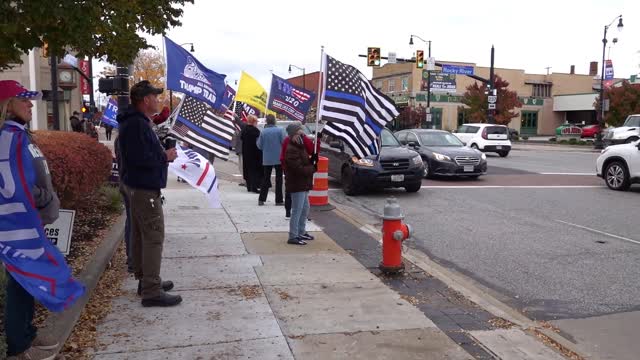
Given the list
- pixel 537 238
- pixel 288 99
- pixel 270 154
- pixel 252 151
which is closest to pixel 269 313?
pixel 537 238

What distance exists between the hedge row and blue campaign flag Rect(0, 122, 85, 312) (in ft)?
11.0

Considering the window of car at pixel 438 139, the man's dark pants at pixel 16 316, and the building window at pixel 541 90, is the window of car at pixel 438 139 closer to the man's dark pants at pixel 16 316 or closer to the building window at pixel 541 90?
the man's dark pants at pixel 16 316

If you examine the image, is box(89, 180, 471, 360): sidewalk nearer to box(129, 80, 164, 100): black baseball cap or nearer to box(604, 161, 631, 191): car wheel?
box(129, 80, 164, 100): black baseball cap

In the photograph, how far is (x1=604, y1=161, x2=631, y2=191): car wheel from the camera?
13797 millimetres

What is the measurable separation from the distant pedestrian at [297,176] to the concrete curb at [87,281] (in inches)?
92.0

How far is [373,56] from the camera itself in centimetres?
3259

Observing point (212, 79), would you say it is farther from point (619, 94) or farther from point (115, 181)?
point (619, 94)

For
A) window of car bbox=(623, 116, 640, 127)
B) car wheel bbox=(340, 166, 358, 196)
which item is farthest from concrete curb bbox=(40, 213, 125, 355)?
window of car bbox=(623, 116, 640, 127)

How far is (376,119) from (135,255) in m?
3.95

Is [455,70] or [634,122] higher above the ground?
[455,70]

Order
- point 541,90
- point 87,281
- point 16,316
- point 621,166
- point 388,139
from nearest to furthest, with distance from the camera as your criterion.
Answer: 1. point 16,316
2. point 87,281
3. point 621,166
4. point 388,139
5. point 541,90

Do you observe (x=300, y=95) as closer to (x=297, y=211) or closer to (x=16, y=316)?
(x=297, y=211)

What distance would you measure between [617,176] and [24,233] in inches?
550

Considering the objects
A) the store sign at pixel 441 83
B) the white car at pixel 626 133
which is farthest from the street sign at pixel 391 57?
the store sign at pixel 441 83
